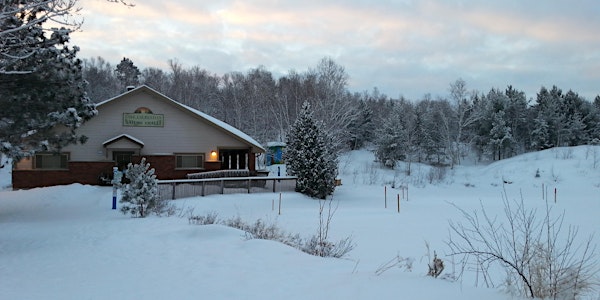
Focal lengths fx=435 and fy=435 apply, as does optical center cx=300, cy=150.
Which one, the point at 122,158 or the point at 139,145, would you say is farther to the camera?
the point at 122,158

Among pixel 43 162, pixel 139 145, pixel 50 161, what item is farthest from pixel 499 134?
pixel 43 162

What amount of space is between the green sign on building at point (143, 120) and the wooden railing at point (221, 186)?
6304 millimetres

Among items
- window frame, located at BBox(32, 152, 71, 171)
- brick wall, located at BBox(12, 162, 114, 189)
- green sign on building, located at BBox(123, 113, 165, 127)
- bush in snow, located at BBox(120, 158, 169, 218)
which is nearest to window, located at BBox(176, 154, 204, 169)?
green sign on building, located at BBox(123, 113, 165, 127)

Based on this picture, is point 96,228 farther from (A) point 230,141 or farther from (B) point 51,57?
(A) point 230,141

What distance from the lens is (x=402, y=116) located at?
188 ft

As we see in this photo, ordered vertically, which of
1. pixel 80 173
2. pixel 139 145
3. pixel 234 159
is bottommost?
pixel 80 173

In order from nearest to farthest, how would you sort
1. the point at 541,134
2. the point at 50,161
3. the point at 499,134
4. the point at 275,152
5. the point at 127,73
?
the point at 50,161 → the point at 275,152 → the point at 541,134 → the point at 499,134 → the point at 127,73

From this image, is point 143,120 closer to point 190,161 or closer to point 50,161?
point 190,161

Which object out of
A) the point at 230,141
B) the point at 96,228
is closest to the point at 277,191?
the point at 230,141

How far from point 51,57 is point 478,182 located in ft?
117

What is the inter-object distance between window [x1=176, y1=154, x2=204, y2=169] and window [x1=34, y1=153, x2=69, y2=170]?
6.02 m

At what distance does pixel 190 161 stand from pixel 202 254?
63.7 feet

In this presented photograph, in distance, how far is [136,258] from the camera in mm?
7188

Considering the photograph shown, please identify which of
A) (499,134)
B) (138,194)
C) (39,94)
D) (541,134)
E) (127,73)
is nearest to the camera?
(39,94)
